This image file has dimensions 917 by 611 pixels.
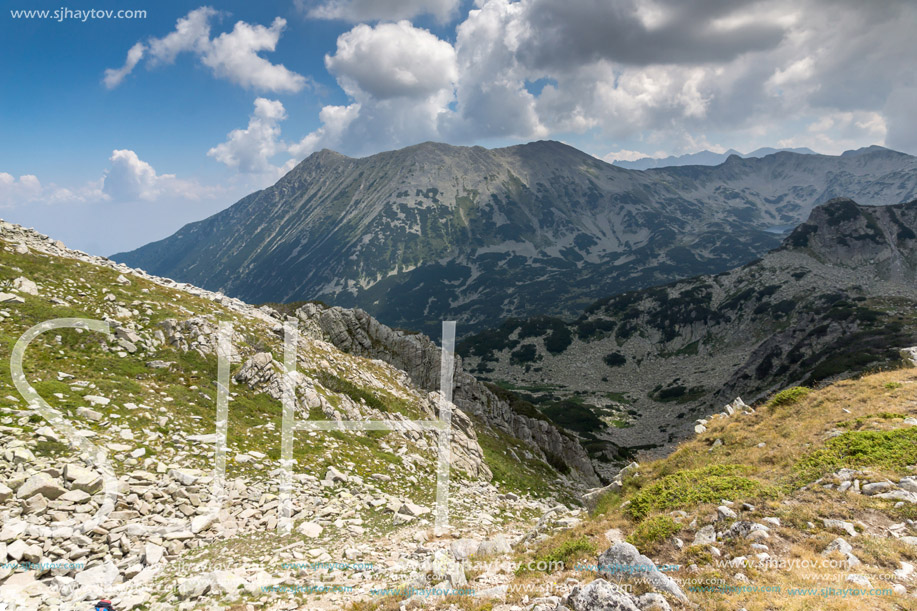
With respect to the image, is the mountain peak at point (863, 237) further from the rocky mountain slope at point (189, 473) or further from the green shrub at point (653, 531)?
the green shrub at point (653, 531)

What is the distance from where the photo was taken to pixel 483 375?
174750mm

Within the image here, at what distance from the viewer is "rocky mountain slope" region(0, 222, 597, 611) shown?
11.4 metres

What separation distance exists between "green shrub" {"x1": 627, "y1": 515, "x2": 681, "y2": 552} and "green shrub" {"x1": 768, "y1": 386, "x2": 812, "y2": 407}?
14.4 meters

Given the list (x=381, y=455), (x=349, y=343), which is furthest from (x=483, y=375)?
(x=381, y=455)

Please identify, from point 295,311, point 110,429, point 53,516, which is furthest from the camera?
→ point 295,311

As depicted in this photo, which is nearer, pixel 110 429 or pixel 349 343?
pixel 110 429

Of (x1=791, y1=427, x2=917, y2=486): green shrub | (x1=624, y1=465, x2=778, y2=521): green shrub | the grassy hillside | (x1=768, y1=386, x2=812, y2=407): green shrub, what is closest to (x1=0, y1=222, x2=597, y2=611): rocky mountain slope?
(x1=624, y1=465, x2=778, y2=521): green shrub

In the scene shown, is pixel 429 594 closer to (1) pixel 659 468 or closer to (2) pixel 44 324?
(1) pixel 659 468

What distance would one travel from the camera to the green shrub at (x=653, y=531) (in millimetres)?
11273

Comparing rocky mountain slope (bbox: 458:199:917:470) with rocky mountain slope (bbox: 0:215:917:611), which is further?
rocky mountain slope (bbox: 458:199:917:470)

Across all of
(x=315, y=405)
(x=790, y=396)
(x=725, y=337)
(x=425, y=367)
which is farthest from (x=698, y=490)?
(x=725, y=337)

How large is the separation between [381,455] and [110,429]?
1339 centimetres

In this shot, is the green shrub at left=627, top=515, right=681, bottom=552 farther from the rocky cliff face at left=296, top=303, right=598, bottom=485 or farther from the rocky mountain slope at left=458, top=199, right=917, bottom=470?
the rocky mountain slope at left=458, top=199, right=917, bottom=470

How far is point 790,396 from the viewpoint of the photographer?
70.6ft
